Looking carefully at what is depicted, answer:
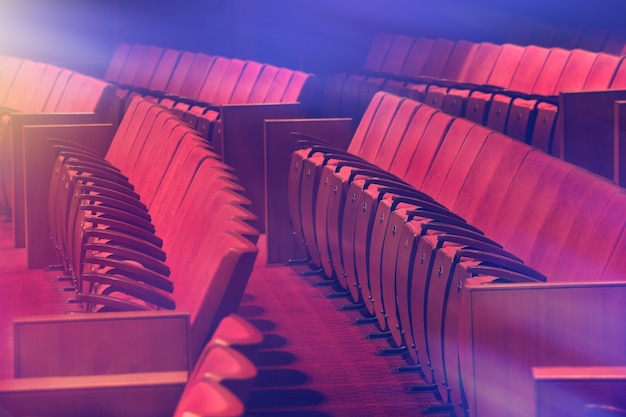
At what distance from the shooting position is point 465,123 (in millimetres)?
1192

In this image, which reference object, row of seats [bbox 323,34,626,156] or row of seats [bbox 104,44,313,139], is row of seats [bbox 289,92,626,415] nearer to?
row of seats [bbox 323,34,626,156]

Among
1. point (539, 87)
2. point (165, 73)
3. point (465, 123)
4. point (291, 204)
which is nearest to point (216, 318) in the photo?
point (465, 123)

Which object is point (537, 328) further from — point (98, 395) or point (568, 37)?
point (568, 37)

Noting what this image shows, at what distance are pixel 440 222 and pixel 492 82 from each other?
4.15ft

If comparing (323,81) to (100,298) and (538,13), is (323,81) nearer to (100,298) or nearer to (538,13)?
(538,13)

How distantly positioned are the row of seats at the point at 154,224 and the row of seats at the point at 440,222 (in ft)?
0.53

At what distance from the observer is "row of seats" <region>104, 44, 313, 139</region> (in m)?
1.86

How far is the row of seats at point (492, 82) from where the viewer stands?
63.6 inches

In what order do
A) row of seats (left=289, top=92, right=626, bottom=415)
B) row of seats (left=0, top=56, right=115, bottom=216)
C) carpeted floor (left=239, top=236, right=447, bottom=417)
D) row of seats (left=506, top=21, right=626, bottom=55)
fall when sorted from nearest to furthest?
row of seats (left=289, top=92, right=626, bottom=415) < carpeted floor (left=239, top=236, right=447, bottom=417) < row of seats (left=0, top=56, right=115, bottom=216) < row of seats (left=506, top=21, right=626, bottom=55)

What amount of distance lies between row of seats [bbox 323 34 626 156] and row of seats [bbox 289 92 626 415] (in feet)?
0.85

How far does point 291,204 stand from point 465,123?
1.06 ft

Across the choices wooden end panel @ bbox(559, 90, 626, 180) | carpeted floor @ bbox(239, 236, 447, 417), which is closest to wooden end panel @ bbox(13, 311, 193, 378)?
carpeted floor @ bbox(239, 236, 447, 417)

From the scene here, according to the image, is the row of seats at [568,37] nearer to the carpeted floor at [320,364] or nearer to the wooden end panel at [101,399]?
the carpeted floor at [320,364]

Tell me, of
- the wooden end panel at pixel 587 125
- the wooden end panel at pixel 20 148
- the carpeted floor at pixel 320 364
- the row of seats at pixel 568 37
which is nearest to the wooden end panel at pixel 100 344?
the carpeted floor at pixel 320 364
